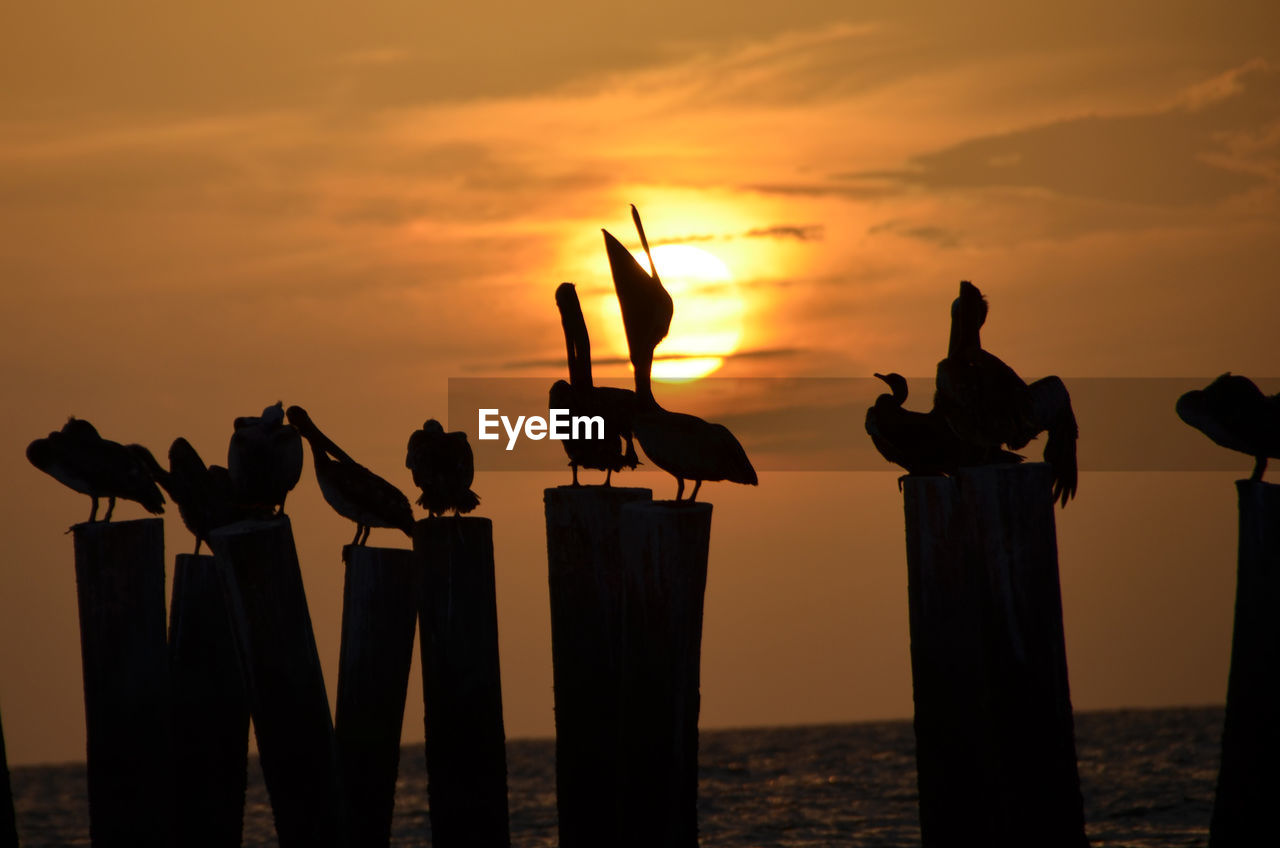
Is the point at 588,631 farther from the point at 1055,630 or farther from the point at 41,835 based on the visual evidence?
the point at 41,835

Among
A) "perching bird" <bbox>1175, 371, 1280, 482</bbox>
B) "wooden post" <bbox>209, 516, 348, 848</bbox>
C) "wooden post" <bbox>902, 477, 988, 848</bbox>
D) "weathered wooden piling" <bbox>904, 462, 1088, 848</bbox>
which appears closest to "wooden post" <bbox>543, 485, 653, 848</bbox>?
"wooden post" <bbox>209, 516, 348, 848</bbox>

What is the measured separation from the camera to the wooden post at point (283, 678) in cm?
702

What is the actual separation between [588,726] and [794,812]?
23769mm

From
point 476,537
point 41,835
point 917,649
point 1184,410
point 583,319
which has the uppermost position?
point 583,319

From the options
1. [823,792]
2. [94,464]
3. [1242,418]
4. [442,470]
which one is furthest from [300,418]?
[823,792]

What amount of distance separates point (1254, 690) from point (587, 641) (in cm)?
352

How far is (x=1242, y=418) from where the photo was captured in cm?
834

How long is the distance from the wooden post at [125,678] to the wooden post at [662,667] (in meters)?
3.75

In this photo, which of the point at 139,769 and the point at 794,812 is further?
the point at 794,812

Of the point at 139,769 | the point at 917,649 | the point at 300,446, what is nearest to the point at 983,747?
the point at 917,649

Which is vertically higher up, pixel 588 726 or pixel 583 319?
pixel 583 319

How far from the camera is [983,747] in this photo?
5777mm

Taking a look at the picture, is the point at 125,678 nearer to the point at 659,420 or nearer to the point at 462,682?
the point at 462,682

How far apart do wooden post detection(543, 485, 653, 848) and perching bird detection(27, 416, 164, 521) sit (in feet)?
18.4
